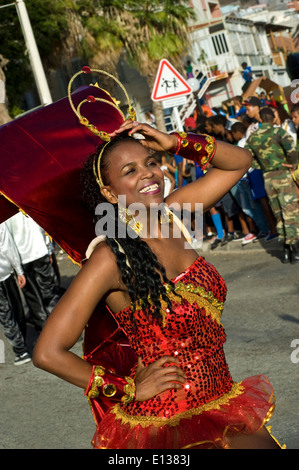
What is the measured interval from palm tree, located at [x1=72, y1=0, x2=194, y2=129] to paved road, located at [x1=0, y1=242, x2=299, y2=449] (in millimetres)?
17688

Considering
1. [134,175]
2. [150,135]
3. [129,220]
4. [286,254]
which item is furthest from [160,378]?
[286,254]

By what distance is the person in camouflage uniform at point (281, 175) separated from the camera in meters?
9.44

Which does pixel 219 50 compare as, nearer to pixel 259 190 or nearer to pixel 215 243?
pixel 215 243

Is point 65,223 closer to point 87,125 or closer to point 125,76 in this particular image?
point 87,125

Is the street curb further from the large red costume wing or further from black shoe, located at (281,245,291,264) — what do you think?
the large red costume wing

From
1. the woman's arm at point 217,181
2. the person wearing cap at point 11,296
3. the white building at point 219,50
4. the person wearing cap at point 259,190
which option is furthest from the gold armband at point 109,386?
the white building at point 219,50

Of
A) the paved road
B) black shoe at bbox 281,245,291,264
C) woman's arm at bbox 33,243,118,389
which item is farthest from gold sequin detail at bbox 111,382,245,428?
black shoe at bbox 281,245,291,264

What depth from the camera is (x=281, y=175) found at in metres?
9.57

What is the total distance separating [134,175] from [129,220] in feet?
0.65

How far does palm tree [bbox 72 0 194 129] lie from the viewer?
84.7 ft

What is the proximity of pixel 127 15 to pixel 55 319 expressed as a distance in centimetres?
2471

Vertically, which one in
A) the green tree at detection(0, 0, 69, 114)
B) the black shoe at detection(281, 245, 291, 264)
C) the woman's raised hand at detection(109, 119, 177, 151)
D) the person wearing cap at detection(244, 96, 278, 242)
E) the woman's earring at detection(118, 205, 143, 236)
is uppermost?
the green tree at detection(0, 0, 69, 114)

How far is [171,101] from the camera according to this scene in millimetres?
12898

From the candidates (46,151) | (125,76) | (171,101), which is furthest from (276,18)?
(46,151)
